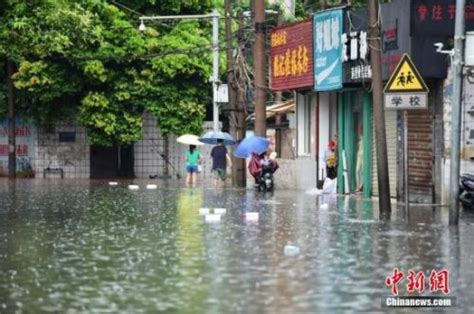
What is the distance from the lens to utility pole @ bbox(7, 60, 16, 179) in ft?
146

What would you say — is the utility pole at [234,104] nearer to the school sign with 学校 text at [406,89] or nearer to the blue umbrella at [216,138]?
the blue umbrella at [216,138]

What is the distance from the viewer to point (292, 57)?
32.1 metres

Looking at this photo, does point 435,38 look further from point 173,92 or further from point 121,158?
point 121,158

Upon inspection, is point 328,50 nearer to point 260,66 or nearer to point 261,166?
point 260,66

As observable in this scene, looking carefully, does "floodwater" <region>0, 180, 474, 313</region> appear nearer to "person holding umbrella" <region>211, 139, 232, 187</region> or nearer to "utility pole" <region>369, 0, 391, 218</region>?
"utility pole" <region>369, 0, 391, 218</region>

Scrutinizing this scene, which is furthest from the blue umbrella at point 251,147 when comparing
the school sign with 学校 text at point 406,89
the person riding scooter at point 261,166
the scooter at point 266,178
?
the school sign with 学校 text at point 406,89

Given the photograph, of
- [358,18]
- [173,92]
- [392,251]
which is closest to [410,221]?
[392,251]

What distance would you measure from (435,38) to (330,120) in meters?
8.61

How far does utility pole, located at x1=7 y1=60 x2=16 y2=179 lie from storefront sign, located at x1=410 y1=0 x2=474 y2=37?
2510 cm

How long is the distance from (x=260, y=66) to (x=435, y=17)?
1035 cm

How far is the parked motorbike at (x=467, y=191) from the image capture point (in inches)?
858

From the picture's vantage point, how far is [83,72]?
144 ft

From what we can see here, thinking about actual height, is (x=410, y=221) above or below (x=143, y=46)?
below

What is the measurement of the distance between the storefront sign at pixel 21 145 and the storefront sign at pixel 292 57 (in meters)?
17.3
